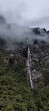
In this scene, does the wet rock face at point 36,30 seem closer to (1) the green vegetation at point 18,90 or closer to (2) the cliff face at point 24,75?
(2) the cliff face at point 24,75

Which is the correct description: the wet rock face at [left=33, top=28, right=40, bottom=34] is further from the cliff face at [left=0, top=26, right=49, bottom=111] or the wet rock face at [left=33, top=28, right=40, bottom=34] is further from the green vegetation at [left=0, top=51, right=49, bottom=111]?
the green vegetation at [left=0, top=51, right=49, bottom=111]

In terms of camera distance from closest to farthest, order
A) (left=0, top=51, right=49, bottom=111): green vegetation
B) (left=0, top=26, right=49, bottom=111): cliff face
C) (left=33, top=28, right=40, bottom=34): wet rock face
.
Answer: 1. (left=0, top=51, right=49, bottom=111): green vegetation
2. (left=0, top=26, right=49, bottom=111): cliff face
3. (left=33, top=28, right=40, bottom=34): wet rock face

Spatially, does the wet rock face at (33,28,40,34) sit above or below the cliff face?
above

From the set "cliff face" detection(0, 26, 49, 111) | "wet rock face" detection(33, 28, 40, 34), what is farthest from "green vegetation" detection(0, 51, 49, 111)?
"wet rock face" detection(33, 28, 40, 34)

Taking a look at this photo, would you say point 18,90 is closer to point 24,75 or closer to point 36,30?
point 24,75

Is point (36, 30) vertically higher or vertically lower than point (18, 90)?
higher

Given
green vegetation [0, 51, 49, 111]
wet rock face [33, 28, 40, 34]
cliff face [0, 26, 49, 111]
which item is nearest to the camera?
green vegetation [0, 51, 49, 111]

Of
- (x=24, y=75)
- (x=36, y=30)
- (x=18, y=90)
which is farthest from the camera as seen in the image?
(x=36, y=30)

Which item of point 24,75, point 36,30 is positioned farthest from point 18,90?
point 36,30

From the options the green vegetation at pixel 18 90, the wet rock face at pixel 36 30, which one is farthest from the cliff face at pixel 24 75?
the wet rock face at pixel 36 30

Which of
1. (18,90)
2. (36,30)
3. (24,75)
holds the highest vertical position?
(36,30)

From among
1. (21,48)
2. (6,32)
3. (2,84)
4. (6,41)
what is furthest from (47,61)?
(2,84)

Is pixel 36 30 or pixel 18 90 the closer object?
pixel 18 90
